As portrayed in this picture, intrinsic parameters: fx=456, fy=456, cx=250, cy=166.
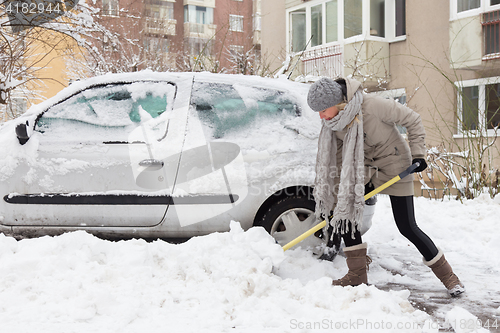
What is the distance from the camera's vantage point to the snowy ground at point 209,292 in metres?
2.61

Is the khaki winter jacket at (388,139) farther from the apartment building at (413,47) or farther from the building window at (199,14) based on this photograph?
the building window at (199,14)

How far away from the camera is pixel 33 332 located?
2.41 m

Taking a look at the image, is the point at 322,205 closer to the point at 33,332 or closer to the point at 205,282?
the point at 205,282

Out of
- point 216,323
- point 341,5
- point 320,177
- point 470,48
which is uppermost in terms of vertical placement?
point 341,5

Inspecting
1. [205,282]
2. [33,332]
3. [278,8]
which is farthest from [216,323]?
[278,8]

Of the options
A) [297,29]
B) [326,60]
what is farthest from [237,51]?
[297,29]

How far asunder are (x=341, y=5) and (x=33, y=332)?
1422 centimetres

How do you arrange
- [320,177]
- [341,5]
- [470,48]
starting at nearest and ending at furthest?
[320,177] → [470,48] → [341,5]

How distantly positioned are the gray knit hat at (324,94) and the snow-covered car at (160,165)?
704mm

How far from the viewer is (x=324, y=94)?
122 inches

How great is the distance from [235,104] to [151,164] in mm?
861

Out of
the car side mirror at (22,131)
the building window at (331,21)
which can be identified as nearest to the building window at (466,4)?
the building window at (331,21)

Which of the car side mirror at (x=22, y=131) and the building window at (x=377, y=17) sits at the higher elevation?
the building window at (x=377, y=17)

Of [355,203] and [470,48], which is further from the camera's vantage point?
[470,48]
